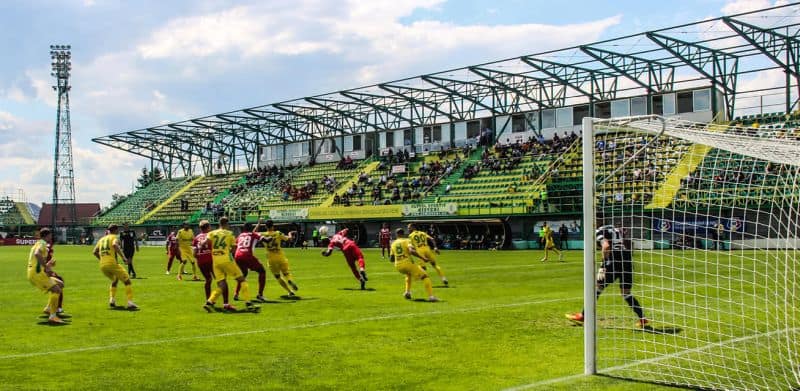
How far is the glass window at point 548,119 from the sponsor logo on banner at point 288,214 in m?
19.2

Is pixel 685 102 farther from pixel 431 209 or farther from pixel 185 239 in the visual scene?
pixel 185 239

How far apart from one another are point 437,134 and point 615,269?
1900 inches

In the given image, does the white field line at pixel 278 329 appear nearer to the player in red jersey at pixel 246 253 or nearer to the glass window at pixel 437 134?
the player in red jersey at pixel 246 253

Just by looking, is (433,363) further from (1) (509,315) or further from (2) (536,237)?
(2) (536,237)

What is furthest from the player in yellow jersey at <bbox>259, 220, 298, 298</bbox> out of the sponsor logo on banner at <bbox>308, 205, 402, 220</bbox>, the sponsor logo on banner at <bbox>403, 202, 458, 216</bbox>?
the sponsor logo on banner at <bbox>308, 205, 402, 220</bbox>

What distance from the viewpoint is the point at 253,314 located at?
13.9 meters

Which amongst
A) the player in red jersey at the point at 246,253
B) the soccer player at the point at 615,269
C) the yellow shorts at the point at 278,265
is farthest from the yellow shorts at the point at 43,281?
the soccer player at the point at 615,269

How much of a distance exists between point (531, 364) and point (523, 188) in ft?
122

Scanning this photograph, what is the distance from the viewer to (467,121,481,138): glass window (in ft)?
188

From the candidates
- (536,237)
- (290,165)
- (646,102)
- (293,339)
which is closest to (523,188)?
(536,237)

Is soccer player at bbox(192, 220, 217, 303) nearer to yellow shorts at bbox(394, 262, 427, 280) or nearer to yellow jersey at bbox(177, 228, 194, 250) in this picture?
yellow shorts at bbox(394, 262, 427, 280)

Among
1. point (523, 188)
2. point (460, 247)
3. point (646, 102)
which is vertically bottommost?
point (460, 247)

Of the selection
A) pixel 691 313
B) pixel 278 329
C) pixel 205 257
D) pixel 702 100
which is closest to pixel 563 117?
pixel 702 100

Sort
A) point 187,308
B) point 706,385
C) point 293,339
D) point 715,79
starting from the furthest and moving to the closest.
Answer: point 715,79 < point 187,308 < point 293,339 < point 706,385
